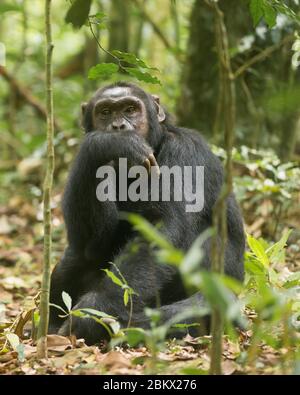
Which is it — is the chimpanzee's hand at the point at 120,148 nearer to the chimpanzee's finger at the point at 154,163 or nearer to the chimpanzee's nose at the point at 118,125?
the chimpanzee's finger at the point at 154,163

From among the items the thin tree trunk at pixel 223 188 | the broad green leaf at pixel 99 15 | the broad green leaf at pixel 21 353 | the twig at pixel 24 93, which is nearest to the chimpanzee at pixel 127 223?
the broad green leaf at pixel 21 353

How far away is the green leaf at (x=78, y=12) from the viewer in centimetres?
390

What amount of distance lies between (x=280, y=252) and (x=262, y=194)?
2.33m

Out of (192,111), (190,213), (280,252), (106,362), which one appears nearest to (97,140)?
(190,213)

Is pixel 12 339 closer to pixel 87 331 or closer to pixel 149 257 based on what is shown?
pixel 87 331

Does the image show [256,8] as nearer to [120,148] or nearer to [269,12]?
[269,12]

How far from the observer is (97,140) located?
17.8ft

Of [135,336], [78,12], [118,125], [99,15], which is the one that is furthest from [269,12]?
Result: [135,336]

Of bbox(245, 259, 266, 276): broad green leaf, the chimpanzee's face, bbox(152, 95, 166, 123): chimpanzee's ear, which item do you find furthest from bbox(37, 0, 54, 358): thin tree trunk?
bbox(152, 95, 166, 123): chimpanzee's ear

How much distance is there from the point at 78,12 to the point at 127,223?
6.84 feet

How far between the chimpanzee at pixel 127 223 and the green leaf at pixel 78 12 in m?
1.53

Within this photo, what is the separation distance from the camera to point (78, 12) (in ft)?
12.9

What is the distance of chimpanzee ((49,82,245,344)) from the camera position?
16.3 feet

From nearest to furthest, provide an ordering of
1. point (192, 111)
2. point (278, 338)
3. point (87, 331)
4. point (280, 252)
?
point (278, 338)
point (87, 331)
point (280, 252)
point (192, 111)
